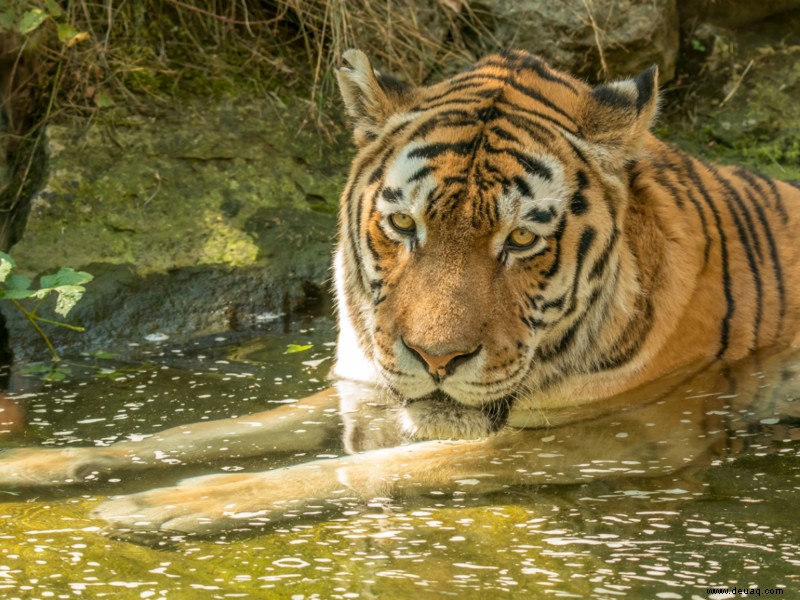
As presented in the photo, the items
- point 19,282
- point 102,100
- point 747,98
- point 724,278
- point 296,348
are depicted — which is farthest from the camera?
point 747,98

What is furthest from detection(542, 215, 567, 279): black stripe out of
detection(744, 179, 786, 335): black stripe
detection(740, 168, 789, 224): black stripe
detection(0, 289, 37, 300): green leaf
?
detection(0, 289, 37, 300): green leaf

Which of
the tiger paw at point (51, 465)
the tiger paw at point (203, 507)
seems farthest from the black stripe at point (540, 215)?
the tiger paw at point (51, 465)

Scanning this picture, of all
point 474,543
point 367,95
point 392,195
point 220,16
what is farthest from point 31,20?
point 474,543

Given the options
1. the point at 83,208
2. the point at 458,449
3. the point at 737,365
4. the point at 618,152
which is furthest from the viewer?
the point at 83,208

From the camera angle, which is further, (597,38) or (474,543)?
(597,38)

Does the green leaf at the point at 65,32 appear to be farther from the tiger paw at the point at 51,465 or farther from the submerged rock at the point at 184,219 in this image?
the tiger paw at the point at 51,465

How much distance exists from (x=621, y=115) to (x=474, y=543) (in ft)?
4.99

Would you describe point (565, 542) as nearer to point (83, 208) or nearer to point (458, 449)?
point (458, 449)

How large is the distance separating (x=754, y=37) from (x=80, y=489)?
5.24 meters

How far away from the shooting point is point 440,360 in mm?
3234

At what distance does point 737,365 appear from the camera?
3.99 m

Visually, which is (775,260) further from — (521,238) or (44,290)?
(44,290)

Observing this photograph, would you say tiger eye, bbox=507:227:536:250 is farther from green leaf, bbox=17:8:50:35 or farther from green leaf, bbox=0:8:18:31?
green leaf, bbox=0:8:18:31

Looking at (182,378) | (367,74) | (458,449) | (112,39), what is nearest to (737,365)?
(458,449)
